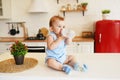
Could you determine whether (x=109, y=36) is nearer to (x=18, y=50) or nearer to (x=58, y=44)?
(x=58, y=44)

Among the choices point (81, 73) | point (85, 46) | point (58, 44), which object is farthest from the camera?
point (85, 46)

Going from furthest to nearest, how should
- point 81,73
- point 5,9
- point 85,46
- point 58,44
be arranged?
point 5,9 → point 85,46 → point 58,44 → point 81,73

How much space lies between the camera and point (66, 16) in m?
3.46

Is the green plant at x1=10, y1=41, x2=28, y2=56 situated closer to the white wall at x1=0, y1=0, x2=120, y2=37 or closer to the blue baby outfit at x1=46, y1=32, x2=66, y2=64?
the blue baby outfit at x1=46, y1=32, x2=66, y2=64

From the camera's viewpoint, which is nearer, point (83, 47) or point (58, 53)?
point (58, 53)

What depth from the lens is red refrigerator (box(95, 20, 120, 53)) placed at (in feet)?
9.70

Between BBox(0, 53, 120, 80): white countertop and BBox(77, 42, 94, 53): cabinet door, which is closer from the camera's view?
BBox(0, 53, 120, 80): white countertop

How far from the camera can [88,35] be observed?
336cm

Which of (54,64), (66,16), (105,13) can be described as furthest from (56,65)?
(66,16)

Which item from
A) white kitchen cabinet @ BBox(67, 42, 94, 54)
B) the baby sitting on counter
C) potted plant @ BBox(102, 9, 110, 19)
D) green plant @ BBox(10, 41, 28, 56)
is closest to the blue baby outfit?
the baby sitting on counter

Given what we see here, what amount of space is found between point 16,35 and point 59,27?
2.49 meters

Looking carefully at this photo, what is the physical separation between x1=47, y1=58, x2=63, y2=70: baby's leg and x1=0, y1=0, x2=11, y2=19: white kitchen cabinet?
2337 mm

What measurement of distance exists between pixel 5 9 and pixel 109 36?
79.1 inches

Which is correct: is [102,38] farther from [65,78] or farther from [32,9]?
[65,78]
